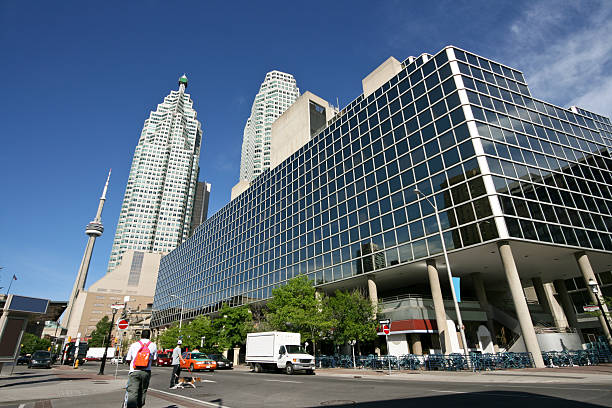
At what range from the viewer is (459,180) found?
3064 cm

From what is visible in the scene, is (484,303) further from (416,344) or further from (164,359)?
(164,359)

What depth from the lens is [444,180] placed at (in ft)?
104

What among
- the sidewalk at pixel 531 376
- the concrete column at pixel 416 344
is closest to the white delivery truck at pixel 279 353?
the sidewalk at pixel 531 376

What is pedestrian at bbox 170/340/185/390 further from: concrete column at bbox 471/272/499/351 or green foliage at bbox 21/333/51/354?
green foliage at bbox 21/333/51/354

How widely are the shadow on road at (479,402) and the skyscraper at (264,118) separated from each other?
132739 millimetres

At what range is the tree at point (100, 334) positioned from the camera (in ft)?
400

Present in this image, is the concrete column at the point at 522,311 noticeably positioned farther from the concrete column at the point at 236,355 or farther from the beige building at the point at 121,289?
the beige building at the point at 121,289

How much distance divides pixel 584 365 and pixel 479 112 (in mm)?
22456

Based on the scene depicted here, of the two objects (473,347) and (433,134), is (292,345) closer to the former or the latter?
(473,347)

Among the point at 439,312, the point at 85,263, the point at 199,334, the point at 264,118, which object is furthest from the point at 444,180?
the point at 85,263

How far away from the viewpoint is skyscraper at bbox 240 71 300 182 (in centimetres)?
14562

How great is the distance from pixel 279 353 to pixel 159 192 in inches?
6583

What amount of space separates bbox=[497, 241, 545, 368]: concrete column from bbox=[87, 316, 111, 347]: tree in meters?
135

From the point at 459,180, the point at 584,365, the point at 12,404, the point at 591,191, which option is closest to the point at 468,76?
the point at 459,180
